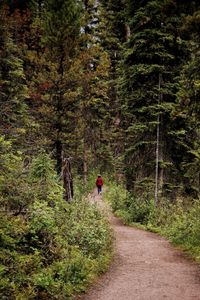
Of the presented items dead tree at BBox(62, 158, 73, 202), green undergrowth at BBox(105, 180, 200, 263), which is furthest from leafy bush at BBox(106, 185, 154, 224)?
dead tree at BBox(62, 158, 73, 202)

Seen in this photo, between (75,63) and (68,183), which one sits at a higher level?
(75,63)

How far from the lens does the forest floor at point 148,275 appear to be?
27.0 feet

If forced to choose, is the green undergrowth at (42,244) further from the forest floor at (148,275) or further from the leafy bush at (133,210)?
the leafy bush at (133,210)

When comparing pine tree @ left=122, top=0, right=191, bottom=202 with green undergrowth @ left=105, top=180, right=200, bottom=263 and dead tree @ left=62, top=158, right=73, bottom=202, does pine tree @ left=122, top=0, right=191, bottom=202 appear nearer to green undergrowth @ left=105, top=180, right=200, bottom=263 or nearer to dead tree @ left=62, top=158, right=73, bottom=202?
green undergrowth @ left=105, top=180, right=200, bottom=263

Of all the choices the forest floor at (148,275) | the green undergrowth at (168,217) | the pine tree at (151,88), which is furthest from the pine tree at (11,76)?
the forest floor at (148,275)

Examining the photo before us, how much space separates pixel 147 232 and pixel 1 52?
1137 cm

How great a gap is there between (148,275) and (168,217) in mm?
7321

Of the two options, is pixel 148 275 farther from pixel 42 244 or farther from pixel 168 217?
pixel 168 217

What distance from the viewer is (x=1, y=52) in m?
18.5

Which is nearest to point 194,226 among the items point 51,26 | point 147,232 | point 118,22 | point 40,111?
point 147,232

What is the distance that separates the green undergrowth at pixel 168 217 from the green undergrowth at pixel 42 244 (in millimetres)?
2910

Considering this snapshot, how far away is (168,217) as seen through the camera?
16812 millimetres

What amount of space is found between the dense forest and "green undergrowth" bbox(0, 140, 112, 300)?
0.03 meters

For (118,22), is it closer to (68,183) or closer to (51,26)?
(51,26)
